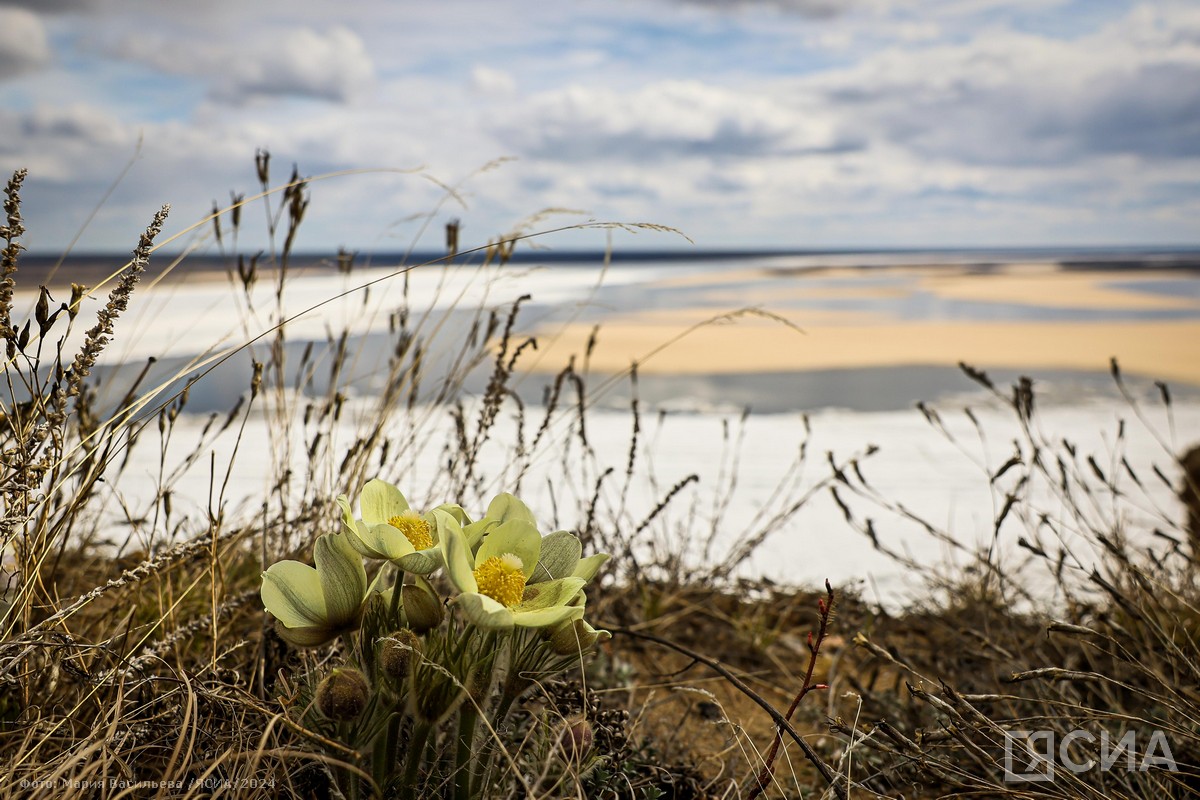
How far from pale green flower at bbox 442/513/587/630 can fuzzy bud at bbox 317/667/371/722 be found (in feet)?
0.56

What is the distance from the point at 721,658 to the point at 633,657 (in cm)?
29

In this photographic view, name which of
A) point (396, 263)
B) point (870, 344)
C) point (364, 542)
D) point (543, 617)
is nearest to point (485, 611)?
point (543, 617)

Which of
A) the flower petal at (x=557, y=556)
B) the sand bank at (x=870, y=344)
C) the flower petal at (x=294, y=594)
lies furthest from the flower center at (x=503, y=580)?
the sand bank at (x=870, y=344)

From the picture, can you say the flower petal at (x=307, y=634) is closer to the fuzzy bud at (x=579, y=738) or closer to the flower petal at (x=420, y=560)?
the flower petal at (x=420, y=560)

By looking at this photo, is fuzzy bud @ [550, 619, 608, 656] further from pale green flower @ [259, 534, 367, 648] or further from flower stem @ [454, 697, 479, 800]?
pale green flower @ [259, 534, 367, 648]

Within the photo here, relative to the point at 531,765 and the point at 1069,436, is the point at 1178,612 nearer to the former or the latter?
the point at 531,765

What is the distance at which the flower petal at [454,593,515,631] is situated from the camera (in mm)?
944

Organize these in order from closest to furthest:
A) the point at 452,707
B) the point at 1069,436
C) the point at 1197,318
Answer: the point at 452,707 < the point at 1069,436 < the point at 1197,318

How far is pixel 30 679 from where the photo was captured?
5.08ft

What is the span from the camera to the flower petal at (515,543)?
1106 millimetres

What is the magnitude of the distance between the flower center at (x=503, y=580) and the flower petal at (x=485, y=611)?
0.18 feet

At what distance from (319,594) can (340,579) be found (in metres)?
0.04

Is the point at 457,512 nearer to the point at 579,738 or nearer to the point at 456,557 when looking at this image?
the point at 456,557

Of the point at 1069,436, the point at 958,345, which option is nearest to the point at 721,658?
the point at 1069,436
